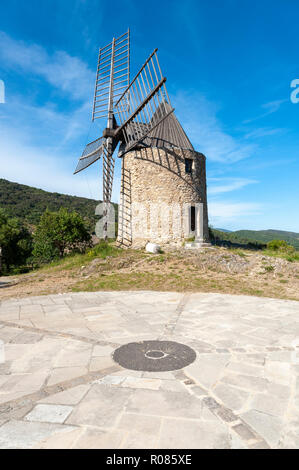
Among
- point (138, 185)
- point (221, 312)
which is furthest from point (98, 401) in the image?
point (138, 185)

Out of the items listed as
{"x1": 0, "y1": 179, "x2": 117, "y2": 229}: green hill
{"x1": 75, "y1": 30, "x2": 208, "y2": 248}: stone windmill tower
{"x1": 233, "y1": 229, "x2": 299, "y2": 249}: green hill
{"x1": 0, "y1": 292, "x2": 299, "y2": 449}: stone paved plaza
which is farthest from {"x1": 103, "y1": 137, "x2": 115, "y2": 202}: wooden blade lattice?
{"x1": 233, "y1": 229, "x2": 299, "y2": 249}: green hill

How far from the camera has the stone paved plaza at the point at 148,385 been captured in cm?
212

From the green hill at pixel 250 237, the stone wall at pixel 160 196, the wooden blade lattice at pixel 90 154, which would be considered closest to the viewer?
the stone wall at pixel 160 196

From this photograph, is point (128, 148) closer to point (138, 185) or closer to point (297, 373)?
point (138, 185)

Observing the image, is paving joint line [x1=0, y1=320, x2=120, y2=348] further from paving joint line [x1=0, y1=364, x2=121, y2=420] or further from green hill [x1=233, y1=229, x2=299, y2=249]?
green hill [x1=233, y1=229, x2=299, y2=249]

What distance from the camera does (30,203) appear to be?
159 ft

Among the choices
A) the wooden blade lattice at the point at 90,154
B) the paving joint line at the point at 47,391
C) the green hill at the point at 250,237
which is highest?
the wooden blade lattice at the point at 90,154

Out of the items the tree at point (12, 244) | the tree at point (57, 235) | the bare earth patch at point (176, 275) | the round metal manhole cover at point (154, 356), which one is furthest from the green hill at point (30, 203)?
the round metal manhole cover at point (154, 356)

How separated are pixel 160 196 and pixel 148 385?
487 inches

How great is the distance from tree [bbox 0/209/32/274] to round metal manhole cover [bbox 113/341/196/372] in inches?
1019

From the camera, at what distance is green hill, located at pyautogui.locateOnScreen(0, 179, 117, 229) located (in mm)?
42156

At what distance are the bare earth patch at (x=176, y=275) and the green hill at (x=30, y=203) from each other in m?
28.1

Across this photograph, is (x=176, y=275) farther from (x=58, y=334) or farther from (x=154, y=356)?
(x=154, y=356)

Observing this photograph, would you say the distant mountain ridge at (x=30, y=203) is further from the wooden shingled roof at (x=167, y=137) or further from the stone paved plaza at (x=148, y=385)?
the stone paved plaza at (x=148, y=385)
